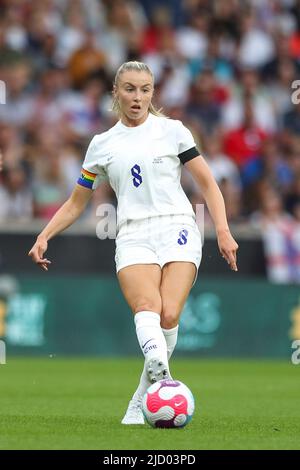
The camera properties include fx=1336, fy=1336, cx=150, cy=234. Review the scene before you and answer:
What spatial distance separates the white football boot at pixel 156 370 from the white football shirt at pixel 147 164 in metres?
1.00

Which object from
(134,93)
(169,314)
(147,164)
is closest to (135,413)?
(169,314)

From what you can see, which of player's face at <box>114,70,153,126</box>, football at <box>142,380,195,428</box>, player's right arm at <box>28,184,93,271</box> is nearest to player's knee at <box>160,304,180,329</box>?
football at <box>142,380,195,428</box>

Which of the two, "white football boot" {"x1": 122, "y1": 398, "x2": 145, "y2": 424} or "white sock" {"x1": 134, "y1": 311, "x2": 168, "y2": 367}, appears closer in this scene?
"white sock" {"x1": 134, "y1": 311, "x2": 168, "y2": 367}

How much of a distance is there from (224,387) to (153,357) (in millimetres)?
5304

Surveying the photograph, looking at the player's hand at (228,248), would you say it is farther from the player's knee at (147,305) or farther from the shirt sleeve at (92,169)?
the shirt sleeve at (92,169)

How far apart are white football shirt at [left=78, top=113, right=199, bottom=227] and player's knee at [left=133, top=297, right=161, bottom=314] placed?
58 cm

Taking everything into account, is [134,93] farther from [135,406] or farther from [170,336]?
[135,406]

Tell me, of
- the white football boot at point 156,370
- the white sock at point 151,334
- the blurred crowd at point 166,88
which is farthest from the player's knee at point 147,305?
the blurred crowd at point 166,88

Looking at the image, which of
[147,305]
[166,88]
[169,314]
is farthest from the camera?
[166,88]

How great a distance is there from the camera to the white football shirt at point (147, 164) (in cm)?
866

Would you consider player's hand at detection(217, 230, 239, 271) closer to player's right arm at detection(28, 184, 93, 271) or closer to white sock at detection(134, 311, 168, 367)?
white sock at detection(134, 311, 168, 367)

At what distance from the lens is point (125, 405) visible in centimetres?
1105

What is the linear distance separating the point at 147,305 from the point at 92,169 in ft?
3.46

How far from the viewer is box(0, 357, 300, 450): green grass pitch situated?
7.81 meters
